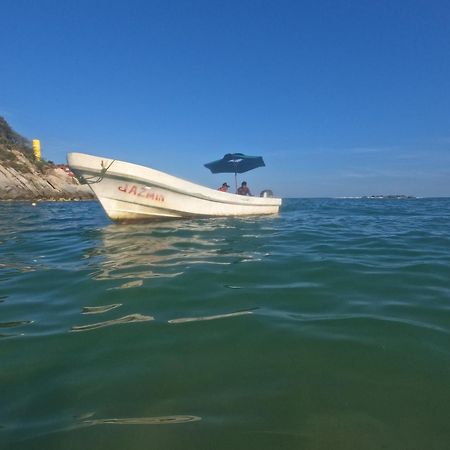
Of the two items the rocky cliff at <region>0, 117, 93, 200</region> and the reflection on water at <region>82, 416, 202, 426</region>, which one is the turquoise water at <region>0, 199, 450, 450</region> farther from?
the rocky cliff at <region>0, 117, 93, 200</region>

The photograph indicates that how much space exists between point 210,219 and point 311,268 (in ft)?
20.9

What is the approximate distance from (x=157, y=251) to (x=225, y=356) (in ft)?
11.5

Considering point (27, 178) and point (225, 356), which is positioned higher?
point (27, 178)

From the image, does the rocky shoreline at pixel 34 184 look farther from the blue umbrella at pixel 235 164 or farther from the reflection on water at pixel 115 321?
the reflection on water at pixel 115 321

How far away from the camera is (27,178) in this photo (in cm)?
3222

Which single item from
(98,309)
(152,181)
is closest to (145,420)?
(98,309)

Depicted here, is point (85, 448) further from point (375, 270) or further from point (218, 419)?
point (375, 270)

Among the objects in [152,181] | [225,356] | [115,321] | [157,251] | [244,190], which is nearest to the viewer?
[225,356]

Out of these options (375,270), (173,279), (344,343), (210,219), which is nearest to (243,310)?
(344,343)

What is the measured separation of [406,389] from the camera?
1711 mm

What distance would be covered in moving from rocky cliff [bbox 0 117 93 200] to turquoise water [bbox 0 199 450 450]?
100ft

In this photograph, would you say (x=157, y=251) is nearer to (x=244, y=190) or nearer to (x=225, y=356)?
(x=225, y=356)

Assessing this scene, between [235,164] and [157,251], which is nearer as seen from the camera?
[157,251]

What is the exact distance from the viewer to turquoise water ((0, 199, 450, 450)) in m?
1.45
